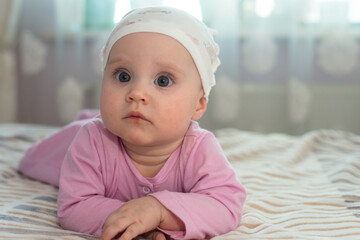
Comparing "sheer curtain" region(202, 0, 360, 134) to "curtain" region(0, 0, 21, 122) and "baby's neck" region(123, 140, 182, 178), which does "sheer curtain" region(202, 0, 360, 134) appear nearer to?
"curtain" region(0, 0, 21, 122)

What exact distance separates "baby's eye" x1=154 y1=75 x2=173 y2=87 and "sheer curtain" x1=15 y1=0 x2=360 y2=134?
5.59 ft

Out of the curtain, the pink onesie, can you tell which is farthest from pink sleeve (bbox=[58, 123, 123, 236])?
the curtain

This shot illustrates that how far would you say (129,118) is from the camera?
84cm

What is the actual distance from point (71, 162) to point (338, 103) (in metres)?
Result: 2.00

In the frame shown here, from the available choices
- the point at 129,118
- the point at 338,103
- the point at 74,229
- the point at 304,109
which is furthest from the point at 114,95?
the point at 338,103

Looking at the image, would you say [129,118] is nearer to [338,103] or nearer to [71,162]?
[71,162]

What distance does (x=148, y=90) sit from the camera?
829 mm

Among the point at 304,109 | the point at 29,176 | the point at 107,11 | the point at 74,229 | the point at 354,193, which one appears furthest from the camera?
the point at 107,11

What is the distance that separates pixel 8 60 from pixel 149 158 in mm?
2112

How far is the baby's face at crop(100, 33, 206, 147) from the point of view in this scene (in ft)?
2.74

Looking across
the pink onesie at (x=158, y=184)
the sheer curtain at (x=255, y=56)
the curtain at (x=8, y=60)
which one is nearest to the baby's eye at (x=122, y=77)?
the pink onesie at (x=158, y=184)

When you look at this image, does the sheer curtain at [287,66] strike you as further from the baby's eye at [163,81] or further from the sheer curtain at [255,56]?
the baby's eye at [163,81]

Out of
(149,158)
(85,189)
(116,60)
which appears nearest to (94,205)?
(85,189)

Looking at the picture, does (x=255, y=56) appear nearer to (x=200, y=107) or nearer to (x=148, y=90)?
(x=200, y=107)
